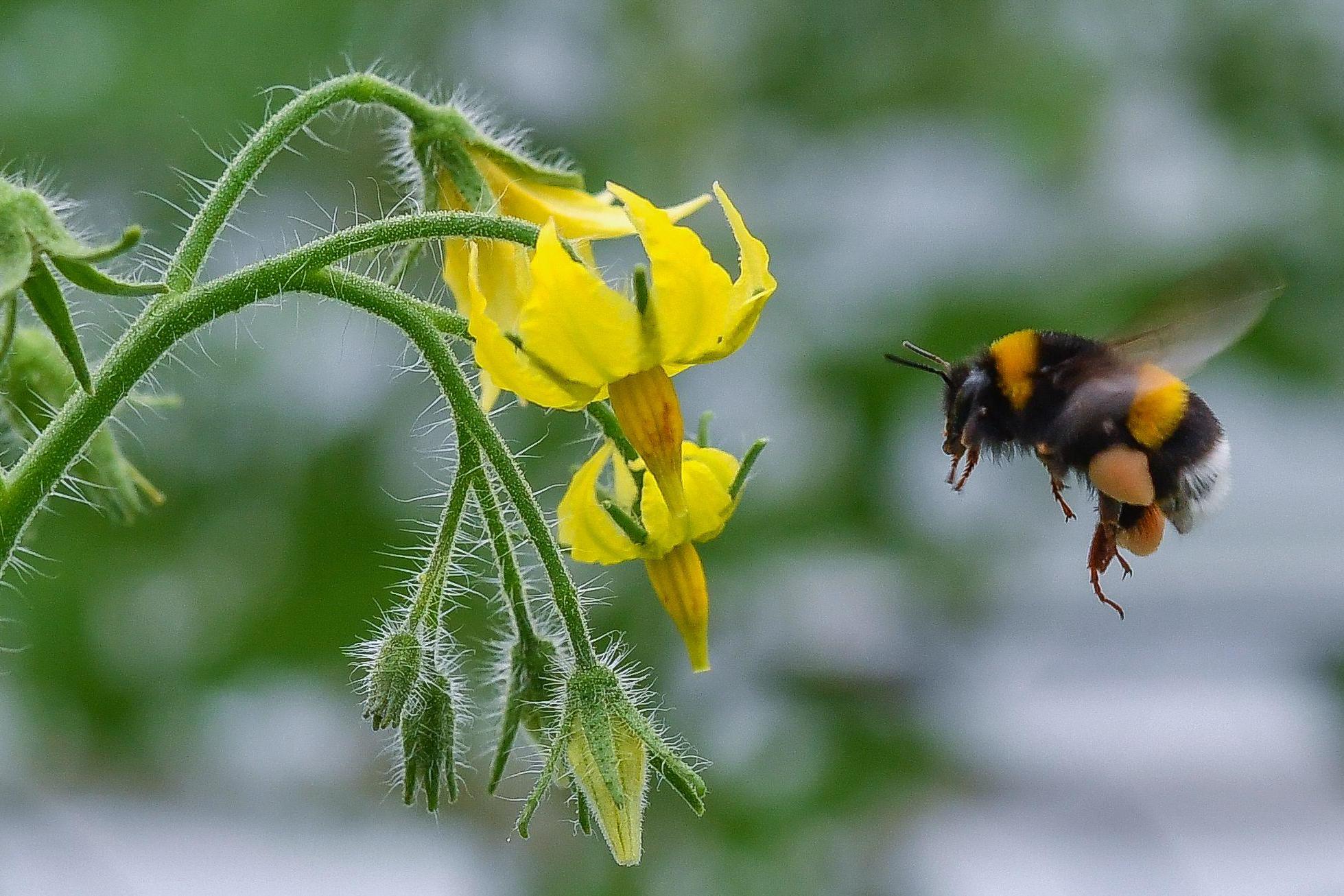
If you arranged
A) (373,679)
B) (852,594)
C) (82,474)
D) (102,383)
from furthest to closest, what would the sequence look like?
(852,594)
(82,474)
(373,679)
(102,383)

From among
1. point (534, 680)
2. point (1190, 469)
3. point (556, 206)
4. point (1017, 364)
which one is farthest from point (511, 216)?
point (1190, 469)

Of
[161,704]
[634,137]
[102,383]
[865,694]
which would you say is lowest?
[865,694]

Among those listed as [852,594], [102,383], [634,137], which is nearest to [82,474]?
[102,383]

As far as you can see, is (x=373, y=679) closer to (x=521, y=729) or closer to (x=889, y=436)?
(x=521, y=729)

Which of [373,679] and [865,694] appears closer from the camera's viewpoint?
[373,679]

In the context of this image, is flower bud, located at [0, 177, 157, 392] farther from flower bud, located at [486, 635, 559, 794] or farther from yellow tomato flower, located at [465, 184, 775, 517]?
flower bud, located at [486, 635, 559, 794]

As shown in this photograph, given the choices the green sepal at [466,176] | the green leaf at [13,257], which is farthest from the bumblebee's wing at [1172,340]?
the green leaf at [13,257]

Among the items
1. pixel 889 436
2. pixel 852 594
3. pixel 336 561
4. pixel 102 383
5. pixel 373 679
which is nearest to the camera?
pixel 102 383

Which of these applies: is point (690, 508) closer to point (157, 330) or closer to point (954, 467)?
point (954, 467)
